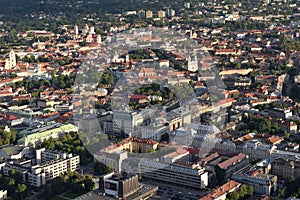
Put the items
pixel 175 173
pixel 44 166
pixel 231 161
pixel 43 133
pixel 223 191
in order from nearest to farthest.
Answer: pixel 223 191
pixel 175 173
pixel 44 166
pixel 231 161
pixel 43 133

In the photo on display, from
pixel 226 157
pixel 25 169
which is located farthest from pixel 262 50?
pixel 25 169

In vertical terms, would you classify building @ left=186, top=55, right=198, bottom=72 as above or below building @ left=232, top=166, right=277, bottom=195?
above

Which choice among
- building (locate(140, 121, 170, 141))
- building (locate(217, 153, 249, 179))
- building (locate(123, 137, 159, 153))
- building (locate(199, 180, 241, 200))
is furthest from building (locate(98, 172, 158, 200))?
building (locate(140, 121, 170, 141))

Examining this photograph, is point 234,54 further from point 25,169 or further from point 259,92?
point 25,169

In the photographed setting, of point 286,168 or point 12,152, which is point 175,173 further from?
point 12,152

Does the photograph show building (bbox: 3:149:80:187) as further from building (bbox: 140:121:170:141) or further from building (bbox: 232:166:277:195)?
building (bbox: 232:166:277:195)

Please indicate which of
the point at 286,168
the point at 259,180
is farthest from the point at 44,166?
the point at 286,168
